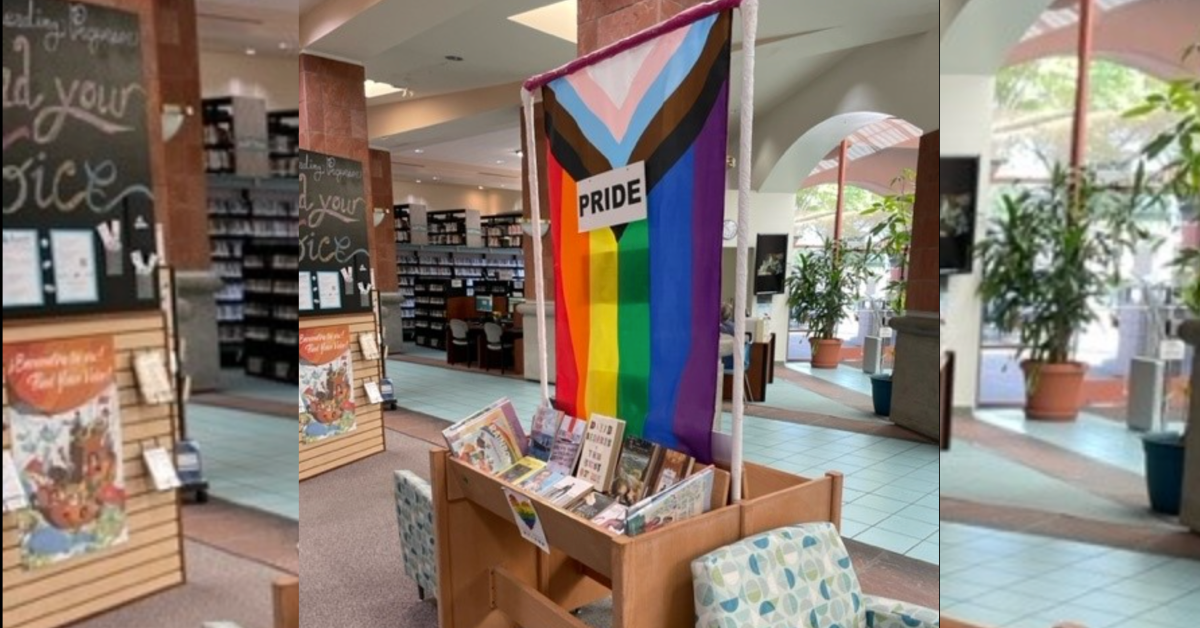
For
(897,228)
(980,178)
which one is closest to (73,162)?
(980,178)

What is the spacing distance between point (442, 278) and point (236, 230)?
1391 cm

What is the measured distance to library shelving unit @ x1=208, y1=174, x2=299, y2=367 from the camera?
998 millimetres

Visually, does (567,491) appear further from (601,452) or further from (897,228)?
(897,228)

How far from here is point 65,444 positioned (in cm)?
88

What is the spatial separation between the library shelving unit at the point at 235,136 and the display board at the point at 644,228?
108 cm

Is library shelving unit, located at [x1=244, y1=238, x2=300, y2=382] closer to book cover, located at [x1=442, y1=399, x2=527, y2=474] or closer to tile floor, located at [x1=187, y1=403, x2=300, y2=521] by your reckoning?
tile floor, located at [x1=187, y1=403, x2=300, y2=521]

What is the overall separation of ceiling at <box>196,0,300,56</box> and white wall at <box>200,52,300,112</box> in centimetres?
1

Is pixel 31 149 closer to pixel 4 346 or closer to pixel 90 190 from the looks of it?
pixel 90 190

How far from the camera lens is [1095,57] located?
53 centimetres

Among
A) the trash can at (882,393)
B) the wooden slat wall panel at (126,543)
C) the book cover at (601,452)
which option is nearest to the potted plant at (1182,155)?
the wooden slat wall panel at (126,543)

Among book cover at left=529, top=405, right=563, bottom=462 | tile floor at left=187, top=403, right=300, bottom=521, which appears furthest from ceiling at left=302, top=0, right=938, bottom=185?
tile floor at left=187, top=403, right=300, bottom=521

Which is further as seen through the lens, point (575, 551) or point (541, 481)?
point (541, 481)

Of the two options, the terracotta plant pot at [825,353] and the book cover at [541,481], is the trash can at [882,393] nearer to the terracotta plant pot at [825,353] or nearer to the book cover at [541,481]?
the terracotta plant pot at [825,353]

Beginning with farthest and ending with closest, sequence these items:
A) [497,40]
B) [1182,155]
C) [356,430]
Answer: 1. [497,40]
2. [356,430]
3. [1182,155]
